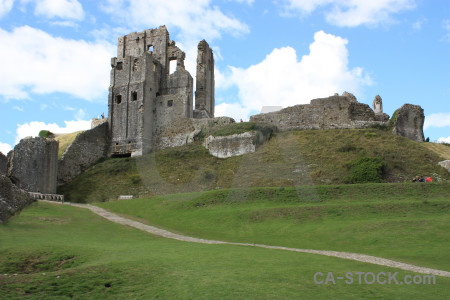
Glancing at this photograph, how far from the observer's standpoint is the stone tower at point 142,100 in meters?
46.3

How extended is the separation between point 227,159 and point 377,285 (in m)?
27.5

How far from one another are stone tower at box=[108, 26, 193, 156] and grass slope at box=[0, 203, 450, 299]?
30294 mm

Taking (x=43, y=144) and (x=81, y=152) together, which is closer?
(x=43, y=144)

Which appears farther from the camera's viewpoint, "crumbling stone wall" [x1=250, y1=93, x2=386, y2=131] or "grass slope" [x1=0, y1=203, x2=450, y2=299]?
"crumbling stone wall" [x1=250, y1=93, x2=386, y2=131]

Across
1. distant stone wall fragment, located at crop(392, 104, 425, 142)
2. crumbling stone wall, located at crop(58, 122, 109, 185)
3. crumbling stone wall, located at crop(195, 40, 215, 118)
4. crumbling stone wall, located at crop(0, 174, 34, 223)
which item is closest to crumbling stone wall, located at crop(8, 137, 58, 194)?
crumbling stone wall, located at crop(58, 122, 109, 185)

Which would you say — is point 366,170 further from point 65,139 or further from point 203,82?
point 65,139

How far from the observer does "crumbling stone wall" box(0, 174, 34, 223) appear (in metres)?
17.0

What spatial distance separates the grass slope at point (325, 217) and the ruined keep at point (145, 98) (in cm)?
1813

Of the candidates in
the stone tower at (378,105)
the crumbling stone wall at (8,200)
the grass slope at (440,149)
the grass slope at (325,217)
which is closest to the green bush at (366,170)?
the grass slope at (325,217)

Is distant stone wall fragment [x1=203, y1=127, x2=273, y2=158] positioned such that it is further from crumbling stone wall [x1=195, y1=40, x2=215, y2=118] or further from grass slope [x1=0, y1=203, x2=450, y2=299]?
grass slope [x1=0, y1=203, x2=450, y2=299]

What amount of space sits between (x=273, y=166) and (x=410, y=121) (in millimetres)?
14364

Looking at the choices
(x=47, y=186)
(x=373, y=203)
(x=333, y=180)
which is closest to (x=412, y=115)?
(x=333, y=180)

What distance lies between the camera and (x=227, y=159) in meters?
37.6

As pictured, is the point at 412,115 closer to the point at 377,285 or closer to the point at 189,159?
the point at 189,159
